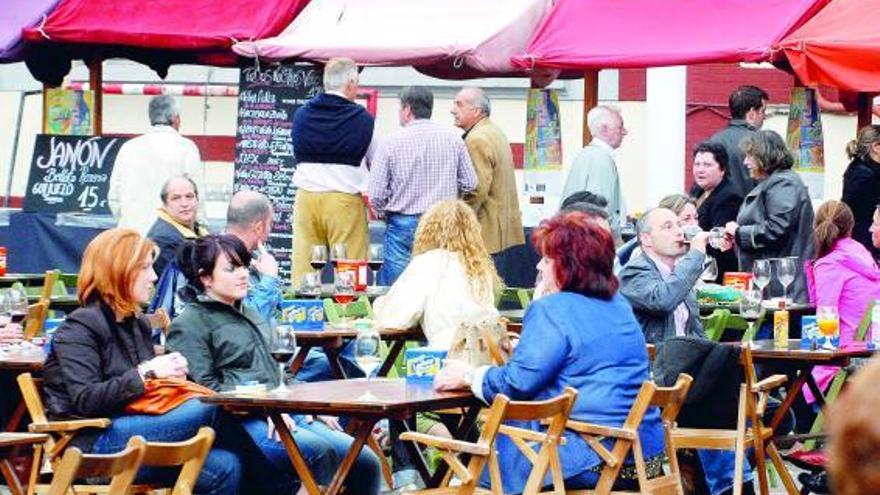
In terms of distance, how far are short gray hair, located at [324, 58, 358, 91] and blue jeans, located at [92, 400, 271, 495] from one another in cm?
625

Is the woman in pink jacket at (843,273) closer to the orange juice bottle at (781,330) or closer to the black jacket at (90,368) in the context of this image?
the orange juice bottle at (781,330)

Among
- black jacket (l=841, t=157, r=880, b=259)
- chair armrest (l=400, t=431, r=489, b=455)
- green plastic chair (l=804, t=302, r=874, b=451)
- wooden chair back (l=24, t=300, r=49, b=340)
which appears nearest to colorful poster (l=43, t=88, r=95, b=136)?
black jacket (l=841, t=157, r=880, b=259)

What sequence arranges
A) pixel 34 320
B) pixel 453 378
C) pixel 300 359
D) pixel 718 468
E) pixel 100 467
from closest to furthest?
pixel 100 467 < pixel 453 378 < pixel 718 468 < pixel 34 320 < pixel 300 359

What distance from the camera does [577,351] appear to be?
713 cm

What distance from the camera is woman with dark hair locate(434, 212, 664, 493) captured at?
7.10m

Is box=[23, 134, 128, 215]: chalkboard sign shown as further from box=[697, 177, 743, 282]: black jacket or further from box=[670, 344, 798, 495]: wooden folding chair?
box=[670, 344, 798, 495]: wooden folding chair

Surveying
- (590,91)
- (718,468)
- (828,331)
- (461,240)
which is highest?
(590,91)

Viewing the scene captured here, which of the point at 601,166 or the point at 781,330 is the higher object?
the point at 601,166

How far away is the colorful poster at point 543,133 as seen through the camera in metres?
15.2

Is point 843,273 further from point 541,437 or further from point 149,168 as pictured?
point 149,168

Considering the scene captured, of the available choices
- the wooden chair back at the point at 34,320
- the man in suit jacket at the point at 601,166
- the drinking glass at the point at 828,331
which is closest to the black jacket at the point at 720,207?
the man in suit jacket at the point at 601,166

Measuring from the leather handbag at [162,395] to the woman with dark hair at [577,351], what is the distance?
1010 mm

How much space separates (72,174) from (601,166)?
15.6 feet

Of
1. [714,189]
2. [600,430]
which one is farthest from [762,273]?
[600,430]
